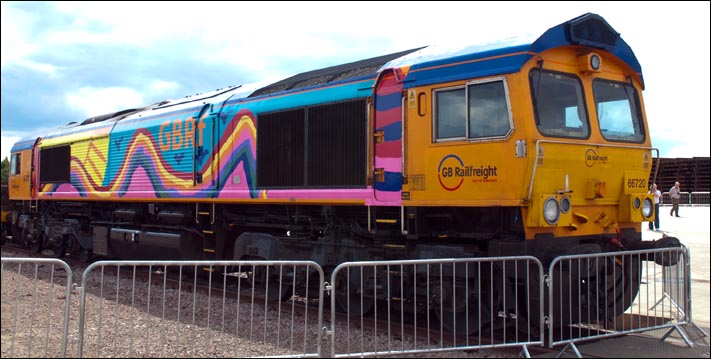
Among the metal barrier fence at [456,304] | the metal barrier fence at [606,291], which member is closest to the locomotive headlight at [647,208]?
the metal barrier fence at [606,291]

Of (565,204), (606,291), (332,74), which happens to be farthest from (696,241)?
(332,74)

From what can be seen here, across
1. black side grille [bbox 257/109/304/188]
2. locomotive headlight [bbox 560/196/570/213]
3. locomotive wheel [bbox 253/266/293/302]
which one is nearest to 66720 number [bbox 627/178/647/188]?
locomotive headlight [bbox 560/196/570/213]

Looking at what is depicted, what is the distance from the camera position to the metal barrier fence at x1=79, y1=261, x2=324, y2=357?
614cm

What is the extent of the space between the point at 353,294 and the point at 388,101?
2.68 metres

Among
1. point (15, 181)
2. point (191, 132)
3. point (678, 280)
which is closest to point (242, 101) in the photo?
point (191, 132)

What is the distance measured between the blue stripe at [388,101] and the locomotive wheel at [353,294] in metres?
2.15

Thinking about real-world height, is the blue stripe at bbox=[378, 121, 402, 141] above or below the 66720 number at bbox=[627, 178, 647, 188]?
above

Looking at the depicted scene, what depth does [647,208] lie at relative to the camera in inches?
315

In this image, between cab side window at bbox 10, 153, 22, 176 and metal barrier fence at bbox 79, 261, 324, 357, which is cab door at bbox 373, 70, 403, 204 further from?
cab side window at bbox 10, 153, 22, 176

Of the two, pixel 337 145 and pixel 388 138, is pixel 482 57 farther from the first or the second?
pixel 337 145

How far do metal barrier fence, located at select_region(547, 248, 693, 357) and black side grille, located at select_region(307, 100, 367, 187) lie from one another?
113 inches

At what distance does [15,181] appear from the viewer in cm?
1862

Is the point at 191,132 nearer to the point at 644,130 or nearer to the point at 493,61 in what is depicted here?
the point at 493,61

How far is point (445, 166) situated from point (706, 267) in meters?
7.10
